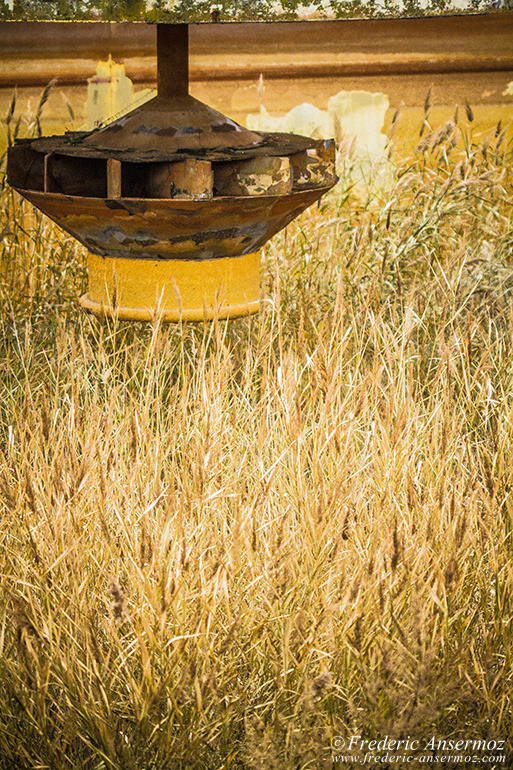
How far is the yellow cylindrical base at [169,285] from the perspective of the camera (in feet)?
9.98

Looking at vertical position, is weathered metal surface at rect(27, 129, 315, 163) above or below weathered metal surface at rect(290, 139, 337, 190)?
above

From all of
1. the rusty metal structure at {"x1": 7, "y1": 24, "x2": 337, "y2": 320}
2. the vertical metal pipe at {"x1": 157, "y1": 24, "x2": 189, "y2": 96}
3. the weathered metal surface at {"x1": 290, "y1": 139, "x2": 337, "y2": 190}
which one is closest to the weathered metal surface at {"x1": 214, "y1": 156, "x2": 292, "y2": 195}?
the rusty metal structure at {"x1": 7, "y1": 24, "x2": 337, "y2": 320}

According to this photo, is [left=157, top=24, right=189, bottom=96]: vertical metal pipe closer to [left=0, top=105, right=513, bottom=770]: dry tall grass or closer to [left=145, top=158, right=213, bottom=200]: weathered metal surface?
[left=145, top=158, right=213, bottom=200]: weathered metal surface

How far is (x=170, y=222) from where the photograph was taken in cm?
284

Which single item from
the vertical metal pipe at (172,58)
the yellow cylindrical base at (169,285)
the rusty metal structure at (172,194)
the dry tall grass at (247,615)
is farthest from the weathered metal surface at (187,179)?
the dry tall grass at (247,615)

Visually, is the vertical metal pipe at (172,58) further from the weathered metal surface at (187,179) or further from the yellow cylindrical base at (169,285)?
the yellow cylindrical base at (169,285)

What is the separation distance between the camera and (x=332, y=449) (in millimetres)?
2289

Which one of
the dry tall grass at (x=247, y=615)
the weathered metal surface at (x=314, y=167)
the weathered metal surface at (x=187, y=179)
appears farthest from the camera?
the weathered metal surface at (x=314, y=167)

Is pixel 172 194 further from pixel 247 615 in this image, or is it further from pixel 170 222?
pixel 247 615

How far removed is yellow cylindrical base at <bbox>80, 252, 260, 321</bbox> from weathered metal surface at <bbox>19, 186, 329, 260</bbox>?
1.6 inches

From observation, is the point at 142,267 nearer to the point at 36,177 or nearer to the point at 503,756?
the point at 36,177

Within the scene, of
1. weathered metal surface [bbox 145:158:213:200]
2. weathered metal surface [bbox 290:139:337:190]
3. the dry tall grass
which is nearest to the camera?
the dry tall grass

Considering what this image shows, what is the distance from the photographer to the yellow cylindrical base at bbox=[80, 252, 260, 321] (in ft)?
9.98

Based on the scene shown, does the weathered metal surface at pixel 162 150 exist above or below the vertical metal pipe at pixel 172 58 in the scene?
below
